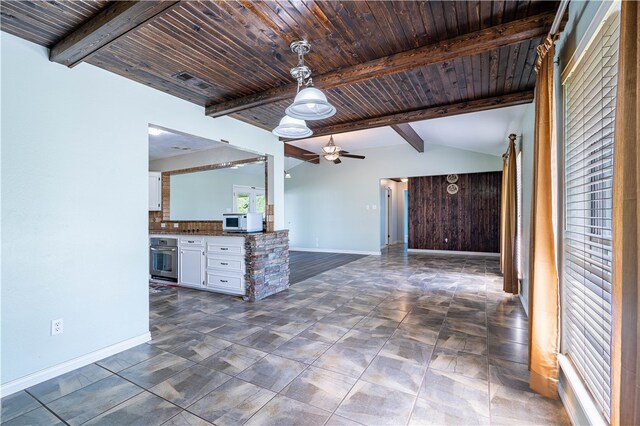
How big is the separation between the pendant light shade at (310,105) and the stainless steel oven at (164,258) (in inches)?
145

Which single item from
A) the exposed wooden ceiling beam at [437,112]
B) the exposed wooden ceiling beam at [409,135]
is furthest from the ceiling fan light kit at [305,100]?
the exposed wooden ceiling beam at [409,135]

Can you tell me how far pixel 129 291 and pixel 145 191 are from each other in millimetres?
974

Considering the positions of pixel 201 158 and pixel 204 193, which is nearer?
pixel 201 158

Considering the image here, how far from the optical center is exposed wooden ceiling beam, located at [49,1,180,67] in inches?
70.2

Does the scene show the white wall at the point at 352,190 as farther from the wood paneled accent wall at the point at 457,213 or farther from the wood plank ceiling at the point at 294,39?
the wood plank ceiling at the point at 294,39

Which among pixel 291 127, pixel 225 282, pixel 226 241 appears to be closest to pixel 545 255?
pixel 291 127

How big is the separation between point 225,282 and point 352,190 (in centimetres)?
527

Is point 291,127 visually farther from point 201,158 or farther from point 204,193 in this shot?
point 204,193

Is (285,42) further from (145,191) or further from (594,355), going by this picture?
(594,355)

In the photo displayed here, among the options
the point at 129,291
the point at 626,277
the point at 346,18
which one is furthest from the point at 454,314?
the point at 129,291

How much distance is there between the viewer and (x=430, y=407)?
6.01 ft

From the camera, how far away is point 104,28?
1.96 metres

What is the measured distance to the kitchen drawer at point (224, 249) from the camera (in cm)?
426

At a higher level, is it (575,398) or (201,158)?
(201,158)
